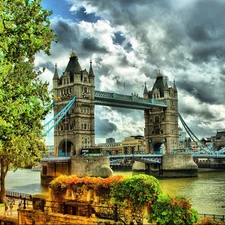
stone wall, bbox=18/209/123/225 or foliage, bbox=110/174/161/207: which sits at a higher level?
foliage, bbox=110/174/161/207

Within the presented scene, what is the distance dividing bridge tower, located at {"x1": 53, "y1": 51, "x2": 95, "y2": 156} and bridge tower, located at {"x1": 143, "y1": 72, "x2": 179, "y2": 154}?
25254 mm

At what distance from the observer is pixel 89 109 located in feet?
228

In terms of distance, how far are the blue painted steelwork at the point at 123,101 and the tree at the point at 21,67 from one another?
174 ft

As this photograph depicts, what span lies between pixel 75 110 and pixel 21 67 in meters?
49.2

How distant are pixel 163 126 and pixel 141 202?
75.3m

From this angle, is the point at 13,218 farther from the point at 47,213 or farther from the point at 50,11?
the point at 50,11

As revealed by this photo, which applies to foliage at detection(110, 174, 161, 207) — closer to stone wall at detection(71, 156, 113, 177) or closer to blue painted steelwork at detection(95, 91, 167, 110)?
stone wall at detection(71, 156, 113, 177)

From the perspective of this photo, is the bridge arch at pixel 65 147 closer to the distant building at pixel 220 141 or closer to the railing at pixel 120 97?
the railing at pixel 120 97

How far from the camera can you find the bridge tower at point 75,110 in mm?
67375

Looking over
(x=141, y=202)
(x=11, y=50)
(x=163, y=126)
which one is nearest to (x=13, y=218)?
(x=141, y=202)

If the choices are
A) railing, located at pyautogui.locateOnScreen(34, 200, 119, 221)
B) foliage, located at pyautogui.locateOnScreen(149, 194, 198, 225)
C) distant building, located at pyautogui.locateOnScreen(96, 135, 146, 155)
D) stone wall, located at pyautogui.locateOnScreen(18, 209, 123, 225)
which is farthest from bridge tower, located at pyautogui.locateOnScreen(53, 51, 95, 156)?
distant building, located at pyautogui.locateOnScreen(96, 135, 146, 155)

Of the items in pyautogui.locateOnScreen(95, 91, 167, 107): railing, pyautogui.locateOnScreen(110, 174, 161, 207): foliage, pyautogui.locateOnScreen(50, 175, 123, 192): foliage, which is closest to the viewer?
pyautogui.locateOnScreen(110, 174, 161, 207): foliage

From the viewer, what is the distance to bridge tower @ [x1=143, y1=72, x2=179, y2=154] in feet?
296

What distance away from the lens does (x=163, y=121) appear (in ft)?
298
